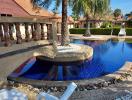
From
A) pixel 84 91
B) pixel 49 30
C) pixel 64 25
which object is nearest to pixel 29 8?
pixel 64 25

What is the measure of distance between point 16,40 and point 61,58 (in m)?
6.03

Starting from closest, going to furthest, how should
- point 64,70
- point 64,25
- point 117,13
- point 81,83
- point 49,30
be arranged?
1. point 81,83
2. point 64,70
3. point 49,30
4. point 64,25
5. point 117,13

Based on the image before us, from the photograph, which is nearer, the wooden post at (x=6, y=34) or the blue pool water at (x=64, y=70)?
the wooden post at (x=6, y=34)

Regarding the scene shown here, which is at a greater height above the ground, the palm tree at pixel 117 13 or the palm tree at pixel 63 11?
the palm tree at pixel 117 13

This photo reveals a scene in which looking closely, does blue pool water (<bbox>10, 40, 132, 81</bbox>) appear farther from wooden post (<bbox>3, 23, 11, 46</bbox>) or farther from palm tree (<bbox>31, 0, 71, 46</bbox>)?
palm tree (<bbox>31, 0, 71, 46</bbox>)

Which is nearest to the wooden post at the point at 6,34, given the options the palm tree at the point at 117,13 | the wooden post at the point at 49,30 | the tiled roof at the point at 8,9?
the wooden post at the point at 49,30

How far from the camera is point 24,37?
483 inches

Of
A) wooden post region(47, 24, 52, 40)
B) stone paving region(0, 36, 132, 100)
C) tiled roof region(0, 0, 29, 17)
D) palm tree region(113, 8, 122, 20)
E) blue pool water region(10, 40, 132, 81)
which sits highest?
palm tree region(113, 8, 122, 20)

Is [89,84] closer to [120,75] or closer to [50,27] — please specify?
[120,75]

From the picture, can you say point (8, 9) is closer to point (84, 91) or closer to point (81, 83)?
point (81, 83)

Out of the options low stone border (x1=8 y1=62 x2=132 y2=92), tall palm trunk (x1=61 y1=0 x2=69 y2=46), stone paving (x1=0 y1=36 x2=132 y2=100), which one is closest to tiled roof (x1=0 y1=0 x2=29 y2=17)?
tall palm trunk (x1=61 y1=0 x2=69 y2=46)

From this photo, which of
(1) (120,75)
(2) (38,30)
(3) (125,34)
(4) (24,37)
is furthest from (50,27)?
(3) (125,34)

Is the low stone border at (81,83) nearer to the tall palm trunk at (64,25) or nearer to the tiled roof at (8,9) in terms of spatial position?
the tall palm trunk at (64,25)

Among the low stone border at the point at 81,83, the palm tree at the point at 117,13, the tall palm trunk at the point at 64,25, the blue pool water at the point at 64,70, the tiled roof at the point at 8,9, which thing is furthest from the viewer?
the palm tree at the point at 117,13
